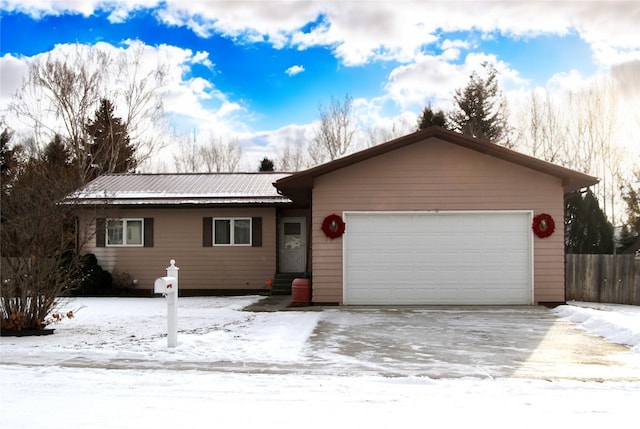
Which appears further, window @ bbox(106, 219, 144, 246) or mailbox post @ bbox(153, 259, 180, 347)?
window @ bbox(106, 219, 144, 246)

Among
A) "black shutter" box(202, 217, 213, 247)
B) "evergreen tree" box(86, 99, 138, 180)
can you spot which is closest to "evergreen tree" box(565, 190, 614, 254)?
"black shutter" box(202, 217, 213, 247)

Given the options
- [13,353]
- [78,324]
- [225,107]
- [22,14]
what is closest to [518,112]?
[225,107]

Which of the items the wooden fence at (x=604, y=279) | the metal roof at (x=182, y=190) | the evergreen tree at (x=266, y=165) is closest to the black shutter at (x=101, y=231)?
the metal roof at (x=182, y=190)

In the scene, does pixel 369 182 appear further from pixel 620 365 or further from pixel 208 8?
pixel 620 365

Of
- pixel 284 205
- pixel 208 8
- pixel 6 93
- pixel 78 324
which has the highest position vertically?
pixel 6 93

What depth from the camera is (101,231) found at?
18.1m

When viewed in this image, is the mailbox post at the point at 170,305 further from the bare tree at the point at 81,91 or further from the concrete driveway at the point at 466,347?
the bare tree at the point at 81,91

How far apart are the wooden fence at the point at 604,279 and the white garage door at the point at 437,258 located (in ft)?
15.8

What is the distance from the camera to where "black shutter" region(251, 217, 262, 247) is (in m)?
17.7

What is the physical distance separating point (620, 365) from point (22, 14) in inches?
663

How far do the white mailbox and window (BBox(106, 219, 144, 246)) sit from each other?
33.3 feet

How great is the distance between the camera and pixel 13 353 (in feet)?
26.2

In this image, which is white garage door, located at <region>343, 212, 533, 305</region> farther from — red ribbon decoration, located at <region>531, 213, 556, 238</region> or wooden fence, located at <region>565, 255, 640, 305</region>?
wooden fence, located at <region>565, 255, 640, 305</region>

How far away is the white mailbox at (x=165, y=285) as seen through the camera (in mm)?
8227
